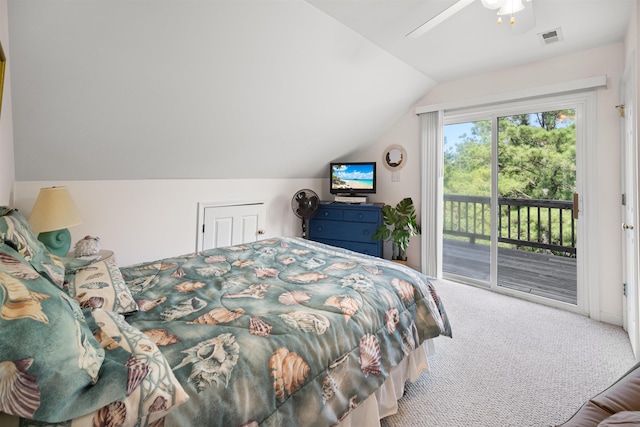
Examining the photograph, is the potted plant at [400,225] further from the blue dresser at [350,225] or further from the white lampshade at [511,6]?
the white lampshade at [511,6]

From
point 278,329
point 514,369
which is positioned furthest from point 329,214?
point 278,329

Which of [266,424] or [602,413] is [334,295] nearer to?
[266,424]

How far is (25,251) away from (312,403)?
1.25 m

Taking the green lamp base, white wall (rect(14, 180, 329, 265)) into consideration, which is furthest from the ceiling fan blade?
the green lamp base

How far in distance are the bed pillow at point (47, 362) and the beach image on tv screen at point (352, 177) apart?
3714 mm

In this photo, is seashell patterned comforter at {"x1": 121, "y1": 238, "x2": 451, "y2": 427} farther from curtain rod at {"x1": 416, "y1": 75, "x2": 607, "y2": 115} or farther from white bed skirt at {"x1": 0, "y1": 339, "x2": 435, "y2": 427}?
curtain rod at {"x1": 416, "y1": 75, "x2": 607, "y2": 115}

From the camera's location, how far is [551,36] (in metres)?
2.49

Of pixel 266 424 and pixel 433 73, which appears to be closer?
pixel 266 424

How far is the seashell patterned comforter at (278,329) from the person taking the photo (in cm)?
92

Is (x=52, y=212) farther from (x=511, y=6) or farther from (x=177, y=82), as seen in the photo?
(x=511, y=6)

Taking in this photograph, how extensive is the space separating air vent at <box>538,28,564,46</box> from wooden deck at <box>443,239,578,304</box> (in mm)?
2191

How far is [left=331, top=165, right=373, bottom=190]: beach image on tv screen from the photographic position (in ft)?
13.7

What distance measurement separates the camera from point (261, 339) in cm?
106

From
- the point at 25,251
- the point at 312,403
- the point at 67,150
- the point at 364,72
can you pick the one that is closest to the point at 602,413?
the point at 312,403
